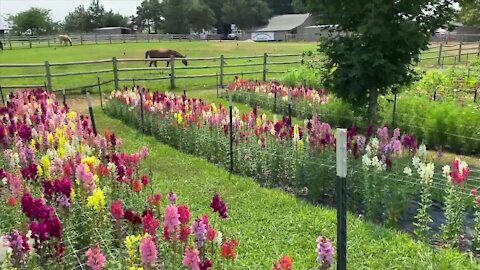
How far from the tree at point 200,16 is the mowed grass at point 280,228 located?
73.8 metres

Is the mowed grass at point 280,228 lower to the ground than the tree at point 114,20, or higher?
lower

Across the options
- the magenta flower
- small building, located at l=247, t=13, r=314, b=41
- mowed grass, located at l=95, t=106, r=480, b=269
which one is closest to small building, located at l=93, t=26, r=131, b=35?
small building, located at l=247, t=13, r=314, b=41

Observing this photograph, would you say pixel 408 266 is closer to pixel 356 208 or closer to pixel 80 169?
pixel 356 208

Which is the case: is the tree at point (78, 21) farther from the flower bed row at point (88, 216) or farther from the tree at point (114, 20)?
the flower bed row at point (88, 216)

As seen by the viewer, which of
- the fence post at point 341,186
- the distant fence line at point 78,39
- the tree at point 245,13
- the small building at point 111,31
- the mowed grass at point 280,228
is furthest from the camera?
the small building at point 111,31

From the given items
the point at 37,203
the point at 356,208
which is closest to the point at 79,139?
the point at 37,203

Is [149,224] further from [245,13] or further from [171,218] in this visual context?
[245,13]

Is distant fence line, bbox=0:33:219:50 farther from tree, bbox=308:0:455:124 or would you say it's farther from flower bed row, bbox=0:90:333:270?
flower bed row, bbox=0:90:333:270

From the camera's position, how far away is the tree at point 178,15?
7825 centimetres

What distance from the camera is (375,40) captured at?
25.7 ft

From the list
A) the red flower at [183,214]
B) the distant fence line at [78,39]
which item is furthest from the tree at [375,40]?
the distant fence line at [78,39]

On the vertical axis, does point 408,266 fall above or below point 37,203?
below

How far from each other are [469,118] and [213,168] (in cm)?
454

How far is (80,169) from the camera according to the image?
3984 millimetres
